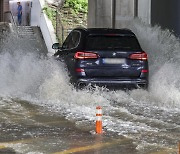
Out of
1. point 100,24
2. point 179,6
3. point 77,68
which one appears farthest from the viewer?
point 100,24

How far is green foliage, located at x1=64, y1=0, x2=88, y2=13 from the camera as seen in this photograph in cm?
2778

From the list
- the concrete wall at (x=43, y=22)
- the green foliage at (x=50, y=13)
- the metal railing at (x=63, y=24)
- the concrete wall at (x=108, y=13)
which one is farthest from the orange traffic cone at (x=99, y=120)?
the green foliage at (x=50, y=13)

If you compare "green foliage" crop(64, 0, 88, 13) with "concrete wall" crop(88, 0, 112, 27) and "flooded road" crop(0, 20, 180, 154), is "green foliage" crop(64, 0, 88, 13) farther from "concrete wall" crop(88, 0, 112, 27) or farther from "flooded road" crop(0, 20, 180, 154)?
"flooded road" crop(0, 20, 180, 154)

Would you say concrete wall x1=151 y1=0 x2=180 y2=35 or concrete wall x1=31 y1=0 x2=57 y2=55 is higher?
concrete wall x1=151 y1=0 x2=180 y2=35

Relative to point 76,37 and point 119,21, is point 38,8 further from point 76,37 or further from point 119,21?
point 76,37

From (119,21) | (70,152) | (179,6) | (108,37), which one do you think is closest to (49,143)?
(70,152)

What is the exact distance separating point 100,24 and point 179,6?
520 cm

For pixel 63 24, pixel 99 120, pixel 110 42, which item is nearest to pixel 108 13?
pixel 63 24

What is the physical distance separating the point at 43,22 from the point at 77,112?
55.2 ft

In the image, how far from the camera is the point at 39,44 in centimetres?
2416

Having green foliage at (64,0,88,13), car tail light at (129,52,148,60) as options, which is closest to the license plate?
car tail light at (129,52,148,60)

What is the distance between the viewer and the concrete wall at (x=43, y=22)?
77.4 ft

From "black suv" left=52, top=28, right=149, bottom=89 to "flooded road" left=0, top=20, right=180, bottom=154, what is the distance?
288 mm

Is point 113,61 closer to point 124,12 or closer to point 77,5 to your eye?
point 124,12
